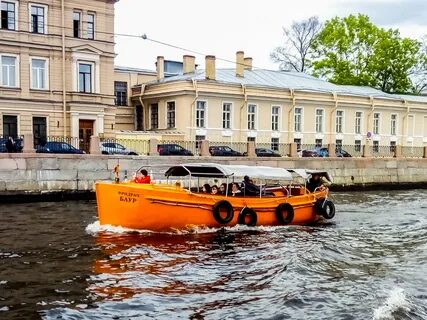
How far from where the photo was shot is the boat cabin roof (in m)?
18.1

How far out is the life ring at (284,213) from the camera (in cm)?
1892

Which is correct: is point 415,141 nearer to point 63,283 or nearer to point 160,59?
point 160,59

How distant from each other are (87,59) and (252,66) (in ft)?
56.7

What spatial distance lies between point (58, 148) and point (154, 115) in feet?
60.8

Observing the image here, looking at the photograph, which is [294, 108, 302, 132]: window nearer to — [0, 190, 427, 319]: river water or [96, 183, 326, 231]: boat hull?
[0, 190, 427, 319]: river water

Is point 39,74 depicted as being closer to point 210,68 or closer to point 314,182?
point 210,68

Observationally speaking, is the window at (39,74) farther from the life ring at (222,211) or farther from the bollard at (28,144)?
the life ring at (222,211)

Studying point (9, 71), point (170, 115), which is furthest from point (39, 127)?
point (170, 115)

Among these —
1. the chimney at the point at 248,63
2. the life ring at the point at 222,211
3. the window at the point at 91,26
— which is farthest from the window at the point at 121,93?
the life ring at the point at 222,211

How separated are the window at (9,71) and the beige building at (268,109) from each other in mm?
11127

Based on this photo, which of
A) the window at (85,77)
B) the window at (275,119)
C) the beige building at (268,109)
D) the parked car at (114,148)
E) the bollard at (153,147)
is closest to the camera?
the bollard at (153,147)

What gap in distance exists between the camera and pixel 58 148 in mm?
27359

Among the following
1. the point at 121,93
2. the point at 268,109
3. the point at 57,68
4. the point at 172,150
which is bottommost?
the point at 172,150

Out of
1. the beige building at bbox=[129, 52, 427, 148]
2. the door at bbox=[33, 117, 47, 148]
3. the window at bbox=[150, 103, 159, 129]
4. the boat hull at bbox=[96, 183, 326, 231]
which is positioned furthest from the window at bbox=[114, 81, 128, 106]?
the boat hull at bbox=[96, 183, 326, 231]
